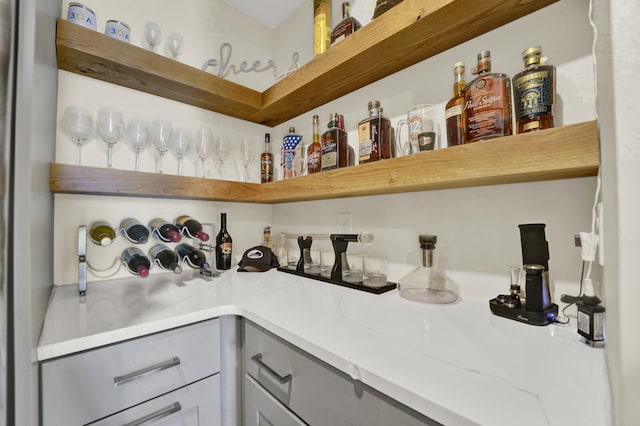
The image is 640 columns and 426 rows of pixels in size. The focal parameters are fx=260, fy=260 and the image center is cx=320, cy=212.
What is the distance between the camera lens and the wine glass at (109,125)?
1.02m

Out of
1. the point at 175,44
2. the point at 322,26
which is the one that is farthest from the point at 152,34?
the point at 322,26

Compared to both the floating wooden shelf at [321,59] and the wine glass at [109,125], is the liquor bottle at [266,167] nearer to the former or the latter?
the floating wooden shelf at [321,59]

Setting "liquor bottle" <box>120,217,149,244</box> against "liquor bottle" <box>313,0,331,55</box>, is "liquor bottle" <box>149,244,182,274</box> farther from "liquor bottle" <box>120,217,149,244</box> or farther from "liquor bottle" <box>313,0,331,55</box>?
"liquor bottle" <box>313,0,331,55</box>

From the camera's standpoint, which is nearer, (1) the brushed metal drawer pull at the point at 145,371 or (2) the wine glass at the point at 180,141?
(1) the brushed metal drawer pull at the point at 145,371

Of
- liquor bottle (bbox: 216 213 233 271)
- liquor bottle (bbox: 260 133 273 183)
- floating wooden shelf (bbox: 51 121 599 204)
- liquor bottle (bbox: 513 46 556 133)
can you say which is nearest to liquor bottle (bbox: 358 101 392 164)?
floating wooden shelf (bbox: 51 121 599 204)

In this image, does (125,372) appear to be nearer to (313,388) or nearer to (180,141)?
(313,388)

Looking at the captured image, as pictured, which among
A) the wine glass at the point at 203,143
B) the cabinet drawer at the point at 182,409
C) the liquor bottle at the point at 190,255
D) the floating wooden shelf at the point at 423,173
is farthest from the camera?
the wine glass at the point at 203,143

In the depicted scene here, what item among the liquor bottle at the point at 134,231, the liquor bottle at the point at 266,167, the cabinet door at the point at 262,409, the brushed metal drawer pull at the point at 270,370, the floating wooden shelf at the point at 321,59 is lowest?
the cabinet door at the point at 262,409

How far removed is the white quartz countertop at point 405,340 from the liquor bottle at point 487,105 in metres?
0.50

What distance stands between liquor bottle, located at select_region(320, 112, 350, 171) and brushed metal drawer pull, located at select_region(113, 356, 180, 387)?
85 cm

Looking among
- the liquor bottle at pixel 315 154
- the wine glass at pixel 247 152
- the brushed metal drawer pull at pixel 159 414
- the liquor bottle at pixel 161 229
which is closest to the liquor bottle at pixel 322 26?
the liquor bottle at pixel 315 154

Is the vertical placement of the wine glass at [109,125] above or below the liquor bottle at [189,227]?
above

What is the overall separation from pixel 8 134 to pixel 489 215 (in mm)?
1077

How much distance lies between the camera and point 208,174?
1405mm
